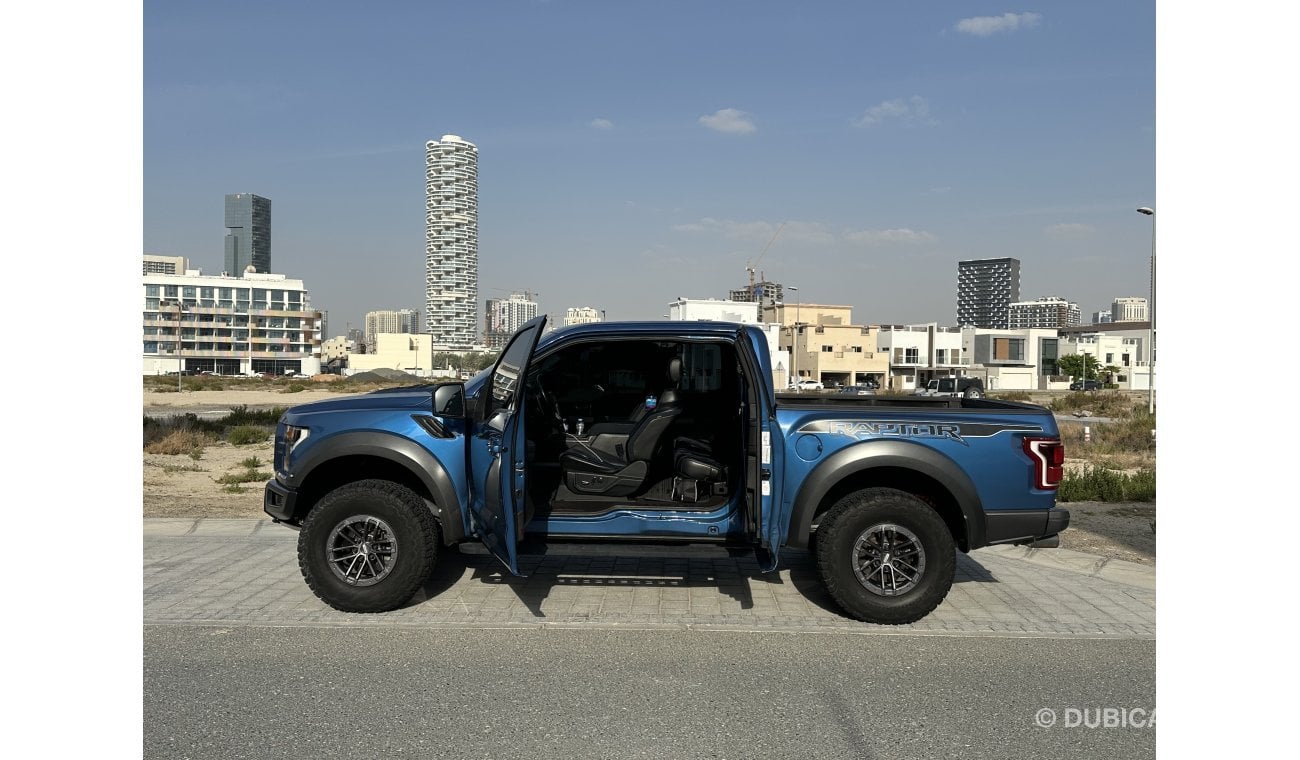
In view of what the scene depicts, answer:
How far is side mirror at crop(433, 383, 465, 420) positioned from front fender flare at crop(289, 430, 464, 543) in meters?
0.30

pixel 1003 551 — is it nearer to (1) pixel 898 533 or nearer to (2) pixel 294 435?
(1) pixel 898 533

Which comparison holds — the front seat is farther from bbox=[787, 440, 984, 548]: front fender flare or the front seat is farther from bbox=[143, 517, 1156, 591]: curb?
bbox=[787, 440, 984, 548]: front fender flare

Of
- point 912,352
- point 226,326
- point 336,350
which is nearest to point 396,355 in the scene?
point 226,326

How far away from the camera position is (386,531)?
612 cm

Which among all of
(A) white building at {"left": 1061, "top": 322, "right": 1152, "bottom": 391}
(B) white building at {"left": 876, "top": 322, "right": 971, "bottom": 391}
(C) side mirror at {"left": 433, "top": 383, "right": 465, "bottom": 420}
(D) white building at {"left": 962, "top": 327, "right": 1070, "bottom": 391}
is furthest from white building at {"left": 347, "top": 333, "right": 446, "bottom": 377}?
(C) side mirror at {"left": 433, "top": 383, "right": 465, "bottom": 420}

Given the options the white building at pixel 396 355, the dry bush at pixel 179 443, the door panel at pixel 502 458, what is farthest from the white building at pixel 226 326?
the door panel at pixel 502 458

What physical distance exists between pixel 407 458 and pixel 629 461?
1.81 m

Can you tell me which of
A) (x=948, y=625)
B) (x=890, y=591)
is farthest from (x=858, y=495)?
(x=948, y=625)

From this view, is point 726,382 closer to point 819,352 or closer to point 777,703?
point 777,703

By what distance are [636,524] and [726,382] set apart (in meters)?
1.62

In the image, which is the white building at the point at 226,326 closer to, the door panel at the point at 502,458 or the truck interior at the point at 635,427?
the truck interior at the point at 635,427

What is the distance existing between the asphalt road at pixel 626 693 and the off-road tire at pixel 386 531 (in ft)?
1.06

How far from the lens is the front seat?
6941 millimetres

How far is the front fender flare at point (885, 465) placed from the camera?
598 cm
